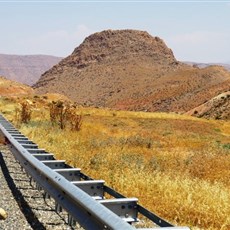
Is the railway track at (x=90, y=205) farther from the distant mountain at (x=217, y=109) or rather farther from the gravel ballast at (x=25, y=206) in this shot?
the distant mountain at (x=217, y=109)

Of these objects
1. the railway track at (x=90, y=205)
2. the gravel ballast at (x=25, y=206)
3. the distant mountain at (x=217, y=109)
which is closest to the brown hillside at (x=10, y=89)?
the distant mountain at (x=217, y=109)

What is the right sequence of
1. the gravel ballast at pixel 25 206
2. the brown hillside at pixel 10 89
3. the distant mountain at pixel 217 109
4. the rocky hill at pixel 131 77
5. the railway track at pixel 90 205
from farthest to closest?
the rocky hill at pixel 131 77
the distant mountain at pixel 217 109
the brown hillside at pixel 10 89
the gravel ballast at pixel 25 206
the railway track at pixel 90 205

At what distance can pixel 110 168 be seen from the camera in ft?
32.9

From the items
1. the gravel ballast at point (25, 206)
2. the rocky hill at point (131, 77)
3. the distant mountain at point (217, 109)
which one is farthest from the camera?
the rocky hill at point (131, 77)

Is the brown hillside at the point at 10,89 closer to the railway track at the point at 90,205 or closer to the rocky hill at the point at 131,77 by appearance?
the rocky hill at the point at 131,77

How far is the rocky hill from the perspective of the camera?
11444cm

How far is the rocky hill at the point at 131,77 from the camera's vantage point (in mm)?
114438

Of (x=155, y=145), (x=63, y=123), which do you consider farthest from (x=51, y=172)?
(x=63, y=123)

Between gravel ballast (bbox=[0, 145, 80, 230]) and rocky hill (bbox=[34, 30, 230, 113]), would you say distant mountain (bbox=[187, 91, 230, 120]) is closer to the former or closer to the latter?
rocky hill (bbox=[34, 30, 230, 113])

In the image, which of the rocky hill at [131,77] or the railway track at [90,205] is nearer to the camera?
the railway track at [90,205]

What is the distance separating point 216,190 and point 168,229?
11.5 feet

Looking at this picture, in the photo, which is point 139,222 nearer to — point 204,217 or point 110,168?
point 204,217

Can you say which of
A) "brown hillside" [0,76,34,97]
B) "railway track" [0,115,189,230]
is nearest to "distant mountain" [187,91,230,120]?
"brown hillside" [0,76,34,97]

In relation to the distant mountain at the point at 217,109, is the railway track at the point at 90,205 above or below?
above
